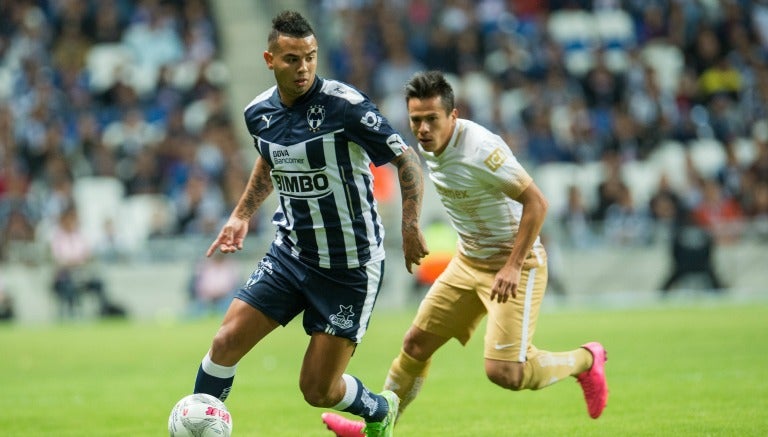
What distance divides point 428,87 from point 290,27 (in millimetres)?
1039

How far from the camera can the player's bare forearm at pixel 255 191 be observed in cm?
767

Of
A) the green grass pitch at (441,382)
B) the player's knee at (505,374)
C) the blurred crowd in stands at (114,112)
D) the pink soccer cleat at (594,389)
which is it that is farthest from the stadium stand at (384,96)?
the player's knee at (505,374)

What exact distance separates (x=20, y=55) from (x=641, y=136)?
519 inches

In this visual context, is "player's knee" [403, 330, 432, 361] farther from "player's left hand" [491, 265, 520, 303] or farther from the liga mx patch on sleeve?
the liga mx patch on sleeve

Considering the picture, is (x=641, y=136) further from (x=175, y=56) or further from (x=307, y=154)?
(x=307, y=154)

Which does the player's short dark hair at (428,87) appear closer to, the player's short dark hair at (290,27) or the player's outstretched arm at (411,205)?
the player's outstretched arm at (411,205)

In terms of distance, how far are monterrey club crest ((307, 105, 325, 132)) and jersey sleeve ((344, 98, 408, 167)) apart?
159mm

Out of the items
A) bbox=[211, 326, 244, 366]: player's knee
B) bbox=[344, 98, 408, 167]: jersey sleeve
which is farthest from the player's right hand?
bbox=[344, 98, 408, 167]: jersey sleeve

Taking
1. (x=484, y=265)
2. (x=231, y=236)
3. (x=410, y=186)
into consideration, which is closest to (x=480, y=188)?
(x=484, y=265)

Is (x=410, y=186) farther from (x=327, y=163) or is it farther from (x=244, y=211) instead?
(x=244, y=211)

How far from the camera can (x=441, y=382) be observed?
38.4 feet

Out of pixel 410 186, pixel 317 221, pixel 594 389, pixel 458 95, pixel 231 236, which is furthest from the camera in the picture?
pixel 458 95

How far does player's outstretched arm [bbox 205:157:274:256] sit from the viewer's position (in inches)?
297

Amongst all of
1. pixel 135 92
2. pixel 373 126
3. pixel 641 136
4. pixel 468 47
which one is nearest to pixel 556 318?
pixel 641 136
